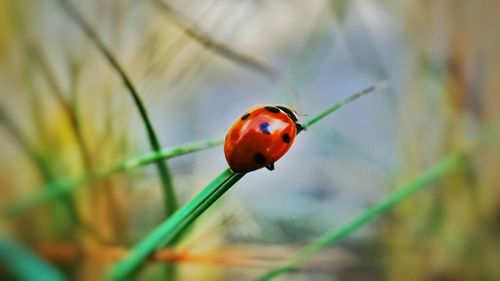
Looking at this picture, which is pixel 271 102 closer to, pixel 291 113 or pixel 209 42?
pixel 209 42

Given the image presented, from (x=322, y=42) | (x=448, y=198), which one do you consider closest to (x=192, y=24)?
(x=322, y=42)

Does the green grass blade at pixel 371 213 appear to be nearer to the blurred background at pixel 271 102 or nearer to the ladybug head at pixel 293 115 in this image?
the blurred background at pixel 271 102

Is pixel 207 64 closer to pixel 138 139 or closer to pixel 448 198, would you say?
pixel 138 139

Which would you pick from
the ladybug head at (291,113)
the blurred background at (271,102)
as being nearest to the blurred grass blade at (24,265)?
the blurred background at (271,102)

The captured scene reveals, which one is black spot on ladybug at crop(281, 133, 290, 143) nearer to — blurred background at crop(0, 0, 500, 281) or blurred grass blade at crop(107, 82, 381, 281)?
blurred grass blade at crop(107, 82, 381, 281)

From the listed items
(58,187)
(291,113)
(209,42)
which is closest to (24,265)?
(58,187)
